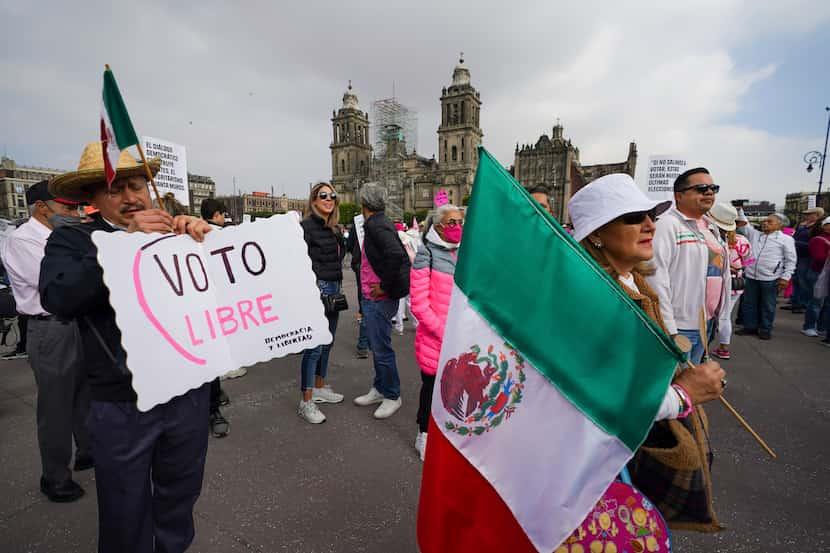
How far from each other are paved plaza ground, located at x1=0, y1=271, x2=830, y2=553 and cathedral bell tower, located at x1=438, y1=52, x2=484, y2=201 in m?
72.7

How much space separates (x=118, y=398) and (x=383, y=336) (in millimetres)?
2605

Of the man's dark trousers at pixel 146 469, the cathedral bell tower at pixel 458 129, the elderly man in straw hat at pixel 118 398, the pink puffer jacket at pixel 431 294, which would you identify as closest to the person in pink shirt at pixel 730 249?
the pink puffer jacket at pixel 431 294

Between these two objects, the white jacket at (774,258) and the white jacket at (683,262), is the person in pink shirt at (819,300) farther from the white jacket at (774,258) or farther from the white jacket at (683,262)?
the white jacket at (683,262)

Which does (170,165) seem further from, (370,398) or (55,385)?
(370,398)

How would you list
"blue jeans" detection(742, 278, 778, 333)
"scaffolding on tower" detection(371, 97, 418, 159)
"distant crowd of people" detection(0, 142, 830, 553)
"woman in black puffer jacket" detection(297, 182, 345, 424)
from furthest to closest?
"scaffolding on tower" detection(371, 97, 418, 159) < "blue jeans" detection(742, 278, 778, 333) < "woman in black puffer jacket" detection(297, 182, 345, 424) < "distant crowd of people" detection(0, 142, 830, 553)

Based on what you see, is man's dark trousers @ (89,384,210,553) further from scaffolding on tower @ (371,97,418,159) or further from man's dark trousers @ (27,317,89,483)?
scaffolding on tower @ (371,97,418,159)

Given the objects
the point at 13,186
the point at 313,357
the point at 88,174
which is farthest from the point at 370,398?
the point at 13,186

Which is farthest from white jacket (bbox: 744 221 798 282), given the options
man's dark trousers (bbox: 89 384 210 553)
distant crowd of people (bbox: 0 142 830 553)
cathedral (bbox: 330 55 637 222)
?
cathedral (bbox: 330 55 637 222)

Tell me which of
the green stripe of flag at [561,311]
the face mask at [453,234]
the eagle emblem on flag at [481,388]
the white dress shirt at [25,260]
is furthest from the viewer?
the white dress shirt at [25,260]

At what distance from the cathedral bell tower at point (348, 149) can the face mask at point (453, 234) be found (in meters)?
85.2

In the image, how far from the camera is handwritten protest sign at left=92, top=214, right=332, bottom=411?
5.18ft

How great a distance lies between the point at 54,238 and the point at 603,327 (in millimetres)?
2089

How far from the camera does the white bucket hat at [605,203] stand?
153 cm

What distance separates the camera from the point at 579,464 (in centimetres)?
106
